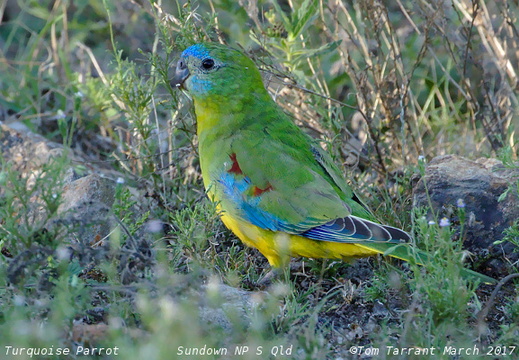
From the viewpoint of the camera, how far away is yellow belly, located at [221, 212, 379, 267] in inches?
123

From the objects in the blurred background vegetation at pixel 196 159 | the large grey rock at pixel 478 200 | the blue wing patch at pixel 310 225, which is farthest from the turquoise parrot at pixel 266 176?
the large grey rock at pixel 478 200

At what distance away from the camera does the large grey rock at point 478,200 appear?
3.34 m

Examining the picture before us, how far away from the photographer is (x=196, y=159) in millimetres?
4258

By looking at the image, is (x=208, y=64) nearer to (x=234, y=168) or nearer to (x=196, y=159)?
(x=234, y=168)

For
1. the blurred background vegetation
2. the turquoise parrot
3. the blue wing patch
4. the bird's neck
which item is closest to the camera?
the blurred background vegetation

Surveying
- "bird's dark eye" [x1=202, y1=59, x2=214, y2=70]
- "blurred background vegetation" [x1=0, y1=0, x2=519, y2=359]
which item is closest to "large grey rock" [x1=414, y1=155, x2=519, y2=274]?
"blurred background vegetation" [x1=0, y1=0, x2=519, y2=359]

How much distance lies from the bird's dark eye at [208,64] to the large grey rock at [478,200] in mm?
1240

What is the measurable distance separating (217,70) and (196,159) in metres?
0.84

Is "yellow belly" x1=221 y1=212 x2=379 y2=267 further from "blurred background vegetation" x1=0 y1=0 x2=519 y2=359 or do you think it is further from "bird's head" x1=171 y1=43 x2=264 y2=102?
"bird's head" x1=171 y1=43 x2=264 y2=102

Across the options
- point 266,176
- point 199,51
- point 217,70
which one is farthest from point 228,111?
point 266,176

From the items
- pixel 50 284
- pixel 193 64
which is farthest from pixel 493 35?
pixel 50 284

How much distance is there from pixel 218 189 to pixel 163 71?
2.41 feet

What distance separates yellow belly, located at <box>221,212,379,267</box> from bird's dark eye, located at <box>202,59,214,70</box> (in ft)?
2.68

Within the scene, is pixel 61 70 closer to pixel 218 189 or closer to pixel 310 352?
pixel 218 189
